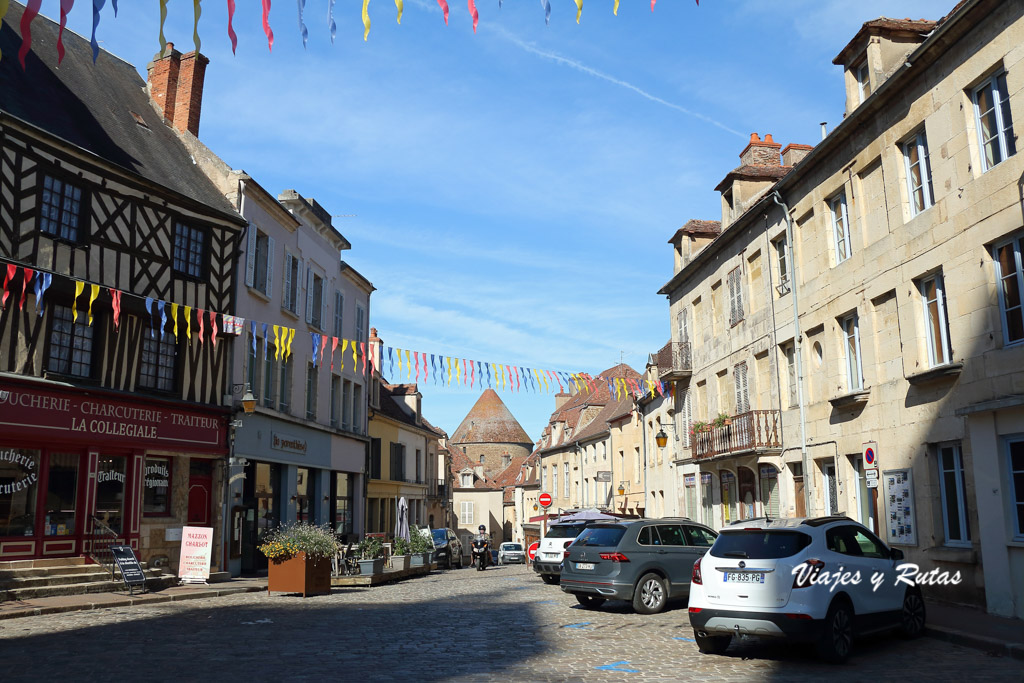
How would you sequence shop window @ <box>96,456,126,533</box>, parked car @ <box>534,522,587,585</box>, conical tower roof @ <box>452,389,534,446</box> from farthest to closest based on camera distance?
conical tower roof @ <box>452,389,534,446</box>, parked car @ <box>534,522,587,585</box>, shop window @ <box>96,456,126,533</box>

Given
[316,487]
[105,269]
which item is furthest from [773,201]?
[316,487]

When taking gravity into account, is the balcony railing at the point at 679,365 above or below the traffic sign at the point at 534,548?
above

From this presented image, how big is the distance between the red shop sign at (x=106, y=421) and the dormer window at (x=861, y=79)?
16042 millimetres

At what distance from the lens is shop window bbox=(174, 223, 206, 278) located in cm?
1992

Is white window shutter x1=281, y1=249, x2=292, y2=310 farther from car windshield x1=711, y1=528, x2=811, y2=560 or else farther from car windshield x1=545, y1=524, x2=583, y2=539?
car windshield x1=711, y1=528, x2=811, y2=560

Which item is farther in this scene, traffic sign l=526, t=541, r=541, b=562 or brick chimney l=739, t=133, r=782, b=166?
brick chimney l=739, t=133, r=782, b=166

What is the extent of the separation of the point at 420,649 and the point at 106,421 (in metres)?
11.0

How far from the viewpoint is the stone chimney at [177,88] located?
23875 millimetres

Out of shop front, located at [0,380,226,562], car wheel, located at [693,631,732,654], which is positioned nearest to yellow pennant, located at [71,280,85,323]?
shop front, located at [0,380,226,562]

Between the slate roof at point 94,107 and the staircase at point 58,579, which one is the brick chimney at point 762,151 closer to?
the slate roof at point 94,107

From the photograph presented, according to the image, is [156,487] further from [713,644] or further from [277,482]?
[713,644]

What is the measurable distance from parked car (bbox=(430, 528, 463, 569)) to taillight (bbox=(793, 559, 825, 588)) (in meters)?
22.9

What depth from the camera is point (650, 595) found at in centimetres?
1330

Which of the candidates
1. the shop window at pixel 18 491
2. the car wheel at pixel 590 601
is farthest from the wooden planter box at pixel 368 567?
the car wheel at pixel 590 601
